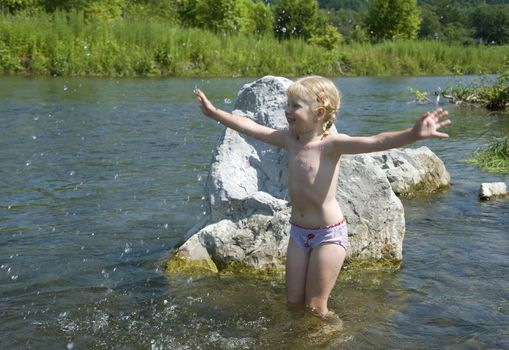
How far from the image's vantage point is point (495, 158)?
10305 mm

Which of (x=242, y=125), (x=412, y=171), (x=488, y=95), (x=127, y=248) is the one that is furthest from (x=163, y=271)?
(x=488, y=95)

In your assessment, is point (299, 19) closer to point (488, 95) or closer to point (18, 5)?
point (18, 5)

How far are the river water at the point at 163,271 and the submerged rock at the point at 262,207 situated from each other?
23 centimetres

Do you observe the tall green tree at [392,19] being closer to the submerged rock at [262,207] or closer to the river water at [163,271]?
the river water at [163,271]

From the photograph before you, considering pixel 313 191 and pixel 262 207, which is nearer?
pixel 313 191

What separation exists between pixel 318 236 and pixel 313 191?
1.03 ft

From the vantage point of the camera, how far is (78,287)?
5297 mm

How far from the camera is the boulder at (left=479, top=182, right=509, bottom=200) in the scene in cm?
823

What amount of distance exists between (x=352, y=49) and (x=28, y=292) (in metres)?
35.6

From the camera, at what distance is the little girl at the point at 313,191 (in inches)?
172

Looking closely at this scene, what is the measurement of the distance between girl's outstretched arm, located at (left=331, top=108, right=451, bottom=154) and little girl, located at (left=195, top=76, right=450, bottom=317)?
0.7 inches

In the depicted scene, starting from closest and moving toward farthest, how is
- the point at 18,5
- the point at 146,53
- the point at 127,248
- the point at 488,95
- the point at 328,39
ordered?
the point at 127,248, the point at 488,95, the point at 146,53, the point at 18,5, the point at 328,39

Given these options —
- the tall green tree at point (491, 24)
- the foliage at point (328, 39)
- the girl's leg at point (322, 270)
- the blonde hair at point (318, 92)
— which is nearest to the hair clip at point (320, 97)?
the blonde hair at point (318, 92)

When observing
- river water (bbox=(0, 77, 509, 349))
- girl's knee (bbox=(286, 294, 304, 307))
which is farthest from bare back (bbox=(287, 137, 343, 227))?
river water (bbox=(0, 77, 509, 349))
